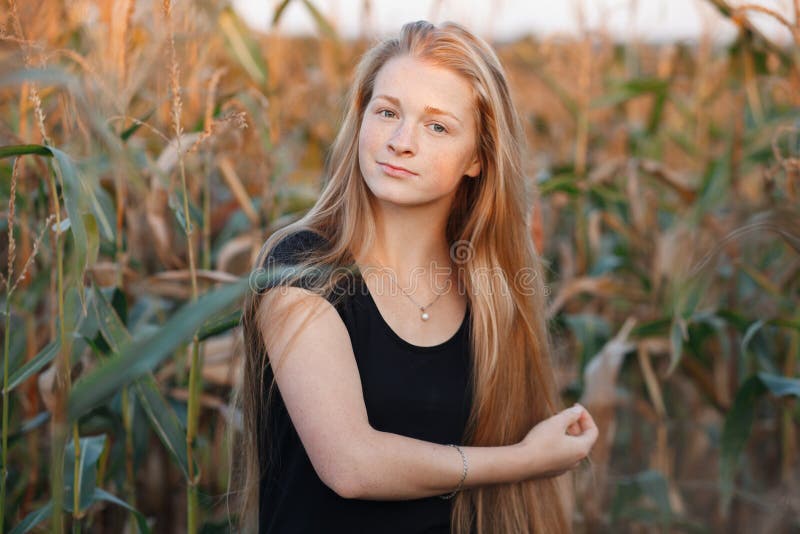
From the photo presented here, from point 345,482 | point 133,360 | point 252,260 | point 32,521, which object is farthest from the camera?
point 252,260

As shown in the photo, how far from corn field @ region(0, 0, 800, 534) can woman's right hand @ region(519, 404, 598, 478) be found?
0.34 metres

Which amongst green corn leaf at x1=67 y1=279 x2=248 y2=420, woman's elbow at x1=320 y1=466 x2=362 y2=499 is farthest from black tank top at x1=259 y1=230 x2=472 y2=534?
green corn leaf at x1=67 y1=279 x2=248 y2=420

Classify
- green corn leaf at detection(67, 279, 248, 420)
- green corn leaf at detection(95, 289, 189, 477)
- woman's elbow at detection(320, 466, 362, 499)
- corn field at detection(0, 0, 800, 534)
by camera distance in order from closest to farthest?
green corn leaf at detection(67, 279, 248, 420)
woman's elbow at detection(320, 466, 362, 499)
green corn leaf at detection(95, 289, 189, 477)
corn field at detection(0, 0, 800, 534)

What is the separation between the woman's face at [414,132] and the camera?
54.3 inches

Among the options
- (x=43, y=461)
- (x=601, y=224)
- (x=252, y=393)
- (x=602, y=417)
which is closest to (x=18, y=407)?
(x=43, y=461)

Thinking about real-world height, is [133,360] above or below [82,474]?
above

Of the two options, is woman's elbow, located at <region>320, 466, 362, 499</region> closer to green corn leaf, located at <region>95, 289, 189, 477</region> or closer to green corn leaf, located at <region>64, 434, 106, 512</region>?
green corn leaf, located at <region>95, 289, 189, 477</region>

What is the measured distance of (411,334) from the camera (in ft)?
4.72

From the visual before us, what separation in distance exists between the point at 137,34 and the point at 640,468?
6.51 ft

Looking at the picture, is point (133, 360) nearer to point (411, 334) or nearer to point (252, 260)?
point (411, 334)

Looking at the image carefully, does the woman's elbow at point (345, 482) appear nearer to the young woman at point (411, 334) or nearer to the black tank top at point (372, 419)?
the young woman at point (411, 334)

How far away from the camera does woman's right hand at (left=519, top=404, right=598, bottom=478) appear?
1.41 m

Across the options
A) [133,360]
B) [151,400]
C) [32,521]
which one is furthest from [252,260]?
[133,360]

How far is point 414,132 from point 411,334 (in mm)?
347
